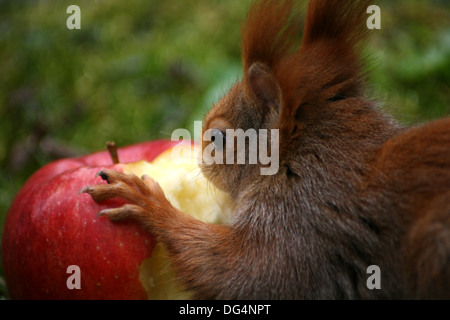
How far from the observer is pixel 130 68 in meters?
3.00

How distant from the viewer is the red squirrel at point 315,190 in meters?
1.21

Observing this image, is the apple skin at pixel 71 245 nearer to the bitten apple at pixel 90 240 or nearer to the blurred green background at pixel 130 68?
the bitten apple at pixel 90 240

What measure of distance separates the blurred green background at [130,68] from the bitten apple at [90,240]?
0.78 meters

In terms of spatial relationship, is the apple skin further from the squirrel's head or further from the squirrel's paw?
the squirrel's head

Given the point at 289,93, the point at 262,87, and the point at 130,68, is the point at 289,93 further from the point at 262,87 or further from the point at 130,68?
the point at 130,68

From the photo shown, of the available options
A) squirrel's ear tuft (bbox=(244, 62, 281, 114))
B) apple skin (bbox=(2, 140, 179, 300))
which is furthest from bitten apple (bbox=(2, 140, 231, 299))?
squirrel's ear tuft (bbox=(244, 62, 281, 114))

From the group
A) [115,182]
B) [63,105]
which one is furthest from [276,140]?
[63,105]

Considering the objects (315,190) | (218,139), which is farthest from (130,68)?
(315,190)

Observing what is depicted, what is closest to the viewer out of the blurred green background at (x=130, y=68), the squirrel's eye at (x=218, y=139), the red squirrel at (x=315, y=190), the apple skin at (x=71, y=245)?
the red squirrel at (x=315, y=190)

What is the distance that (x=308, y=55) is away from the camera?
1415 millimetres

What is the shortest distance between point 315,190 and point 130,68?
1.96 m

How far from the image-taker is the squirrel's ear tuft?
1398 millimetres

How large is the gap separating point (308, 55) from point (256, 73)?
149 millimetres

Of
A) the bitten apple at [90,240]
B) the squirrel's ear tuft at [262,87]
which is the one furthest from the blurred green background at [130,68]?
the squirrel's ear tuft at [262,87]
